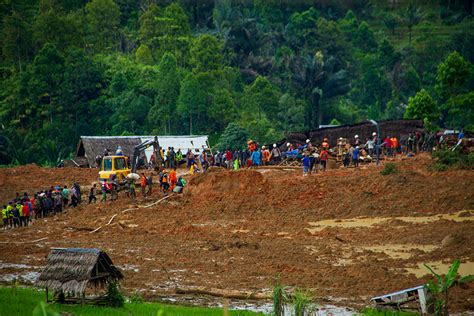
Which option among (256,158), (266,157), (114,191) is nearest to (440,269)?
(114,191)

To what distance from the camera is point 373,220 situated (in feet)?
101

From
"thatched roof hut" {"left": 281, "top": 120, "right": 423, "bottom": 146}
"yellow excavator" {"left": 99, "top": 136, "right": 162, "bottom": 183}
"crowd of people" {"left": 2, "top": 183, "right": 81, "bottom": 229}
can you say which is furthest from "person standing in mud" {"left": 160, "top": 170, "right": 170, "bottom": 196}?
"thatched roof hut" {"left": 281, "top": 120, "right": 423, "bottom": 146}

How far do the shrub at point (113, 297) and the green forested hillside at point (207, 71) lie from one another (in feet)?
120

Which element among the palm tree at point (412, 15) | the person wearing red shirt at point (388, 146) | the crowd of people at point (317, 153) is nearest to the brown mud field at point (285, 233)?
the crowd of people at point (317, 153)

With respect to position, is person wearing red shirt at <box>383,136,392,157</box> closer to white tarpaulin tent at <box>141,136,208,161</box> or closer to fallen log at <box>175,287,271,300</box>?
white tarpaulin tent at <box>141,136,208,161</box>

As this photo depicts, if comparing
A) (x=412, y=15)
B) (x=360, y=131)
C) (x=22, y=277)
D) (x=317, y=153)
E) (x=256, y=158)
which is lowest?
(x=22, y=277)

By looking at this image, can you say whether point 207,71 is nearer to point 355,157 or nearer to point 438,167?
point 355,157

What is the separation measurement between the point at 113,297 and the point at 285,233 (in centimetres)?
1034

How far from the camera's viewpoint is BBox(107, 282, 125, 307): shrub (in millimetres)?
20109

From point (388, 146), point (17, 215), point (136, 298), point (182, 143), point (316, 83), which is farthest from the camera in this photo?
point (316, 83)

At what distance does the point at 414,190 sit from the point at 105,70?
37.0 meters

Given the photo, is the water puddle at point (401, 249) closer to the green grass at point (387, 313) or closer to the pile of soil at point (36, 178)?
the green grass at point (387, 313)

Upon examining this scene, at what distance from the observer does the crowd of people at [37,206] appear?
32.6 meters

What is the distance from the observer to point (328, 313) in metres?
20.0
